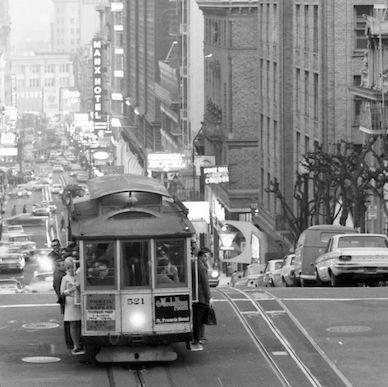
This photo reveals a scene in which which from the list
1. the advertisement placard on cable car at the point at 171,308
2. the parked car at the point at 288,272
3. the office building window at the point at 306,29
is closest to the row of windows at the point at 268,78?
the office building window at the point at 306,29

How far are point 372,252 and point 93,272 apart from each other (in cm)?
1195

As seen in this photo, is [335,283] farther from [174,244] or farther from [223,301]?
[174,244]

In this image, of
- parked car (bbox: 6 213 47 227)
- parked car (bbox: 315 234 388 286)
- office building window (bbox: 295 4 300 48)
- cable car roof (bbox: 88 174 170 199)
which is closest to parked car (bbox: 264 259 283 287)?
parked car (bbox: 315 234 388 286)

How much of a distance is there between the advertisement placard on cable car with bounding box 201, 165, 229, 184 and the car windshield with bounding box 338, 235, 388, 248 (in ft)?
192

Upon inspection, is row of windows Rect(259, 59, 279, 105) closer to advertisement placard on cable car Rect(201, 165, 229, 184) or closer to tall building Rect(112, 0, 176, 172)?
advertisement placard on cable car Rect(201, 165, 229, 184)

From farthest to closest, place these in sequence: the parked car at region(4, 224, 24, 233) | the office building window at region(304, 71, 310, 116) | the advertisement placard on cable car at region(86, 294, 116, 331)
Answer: the parked car at region(4, 224, 24, 233)
the office building window at region(304, 71, 310, 116)
the advertisement placard on cable car at region(86, 294, 116, 331)

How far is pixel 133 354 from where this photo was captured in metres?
22.7

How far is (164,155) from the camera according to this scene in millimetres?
130625

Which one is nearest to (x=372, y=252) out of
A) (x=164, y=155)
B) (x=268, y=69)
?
(x=268, y=69)

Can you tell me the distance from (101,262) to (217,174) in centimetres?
7113

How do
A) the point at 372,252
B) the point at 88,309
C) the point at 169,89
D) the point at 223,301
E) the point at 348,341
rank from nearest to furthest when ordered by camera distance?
the point at 88,309, the point at 348,341, the point at 223,301, the point at 372,252, the point at 169,89

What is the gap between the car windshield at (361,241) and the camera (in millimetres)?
34188

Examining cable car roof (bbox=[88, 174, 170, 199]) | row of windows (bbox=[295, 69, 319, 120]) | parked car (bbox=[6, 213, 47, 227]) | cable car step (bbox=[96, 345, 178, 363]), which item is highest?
row of windows (bbox=[295, 69, 319, 120])

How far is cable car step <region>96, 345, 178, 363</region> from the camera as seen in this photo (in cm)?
2269
